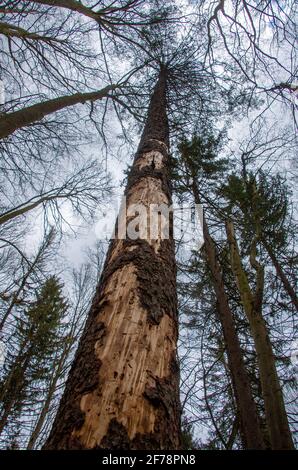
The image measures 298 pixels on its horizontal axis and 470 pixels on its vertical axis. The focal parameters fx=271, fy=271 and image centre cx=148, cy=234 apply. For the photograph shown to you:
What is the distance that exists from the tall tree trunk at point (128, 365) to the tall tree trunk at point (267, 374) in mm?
2692

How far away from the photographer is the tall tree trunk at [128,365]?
877 mm

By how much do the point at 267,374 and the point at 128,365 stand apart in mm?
3228

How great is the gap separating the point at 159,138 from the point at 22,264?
4.38 meters

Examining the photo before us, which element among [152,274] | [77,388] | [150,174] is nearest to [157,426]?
[77,388]

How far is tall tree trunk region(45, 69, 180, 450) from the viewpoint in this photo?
88 cm

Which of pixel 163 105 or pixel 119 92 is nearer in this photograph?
pixel 163 105

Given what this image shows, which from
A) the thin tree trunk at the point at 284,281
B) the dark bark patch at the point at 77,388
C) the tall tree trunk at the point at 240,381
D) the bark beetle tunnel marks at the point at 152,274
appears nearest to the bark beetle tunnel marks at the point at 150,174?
the bark beetle tunnel marks at the point at 152,274

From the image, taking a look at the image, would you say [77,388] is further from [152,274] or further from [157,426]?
[152,274]

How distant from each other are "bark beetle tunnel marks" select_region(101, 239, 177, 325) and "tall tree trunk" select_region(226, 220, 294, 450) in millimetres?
2662

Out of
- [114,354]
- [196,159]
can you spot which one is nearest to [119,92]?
[196,159]

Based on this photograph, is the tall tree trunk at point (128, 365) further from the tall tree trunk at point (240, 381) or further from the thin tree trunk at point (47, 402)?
the thin tree trunk at point (47, 402)

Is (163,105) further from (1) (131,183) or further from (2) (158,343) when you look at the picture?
(2) (158,343)

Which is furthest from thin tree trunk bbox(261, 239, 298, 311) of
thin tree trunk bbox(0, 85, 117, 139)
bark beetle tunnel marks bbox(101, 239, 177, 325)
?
bark beetle tunnel marks bbox(101, 239, 177, 325)

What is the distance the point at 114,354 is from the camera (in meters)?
1.10
